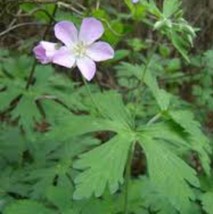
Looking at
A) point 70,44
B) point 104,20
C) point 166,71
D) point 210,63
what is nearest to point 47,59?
point 70,44

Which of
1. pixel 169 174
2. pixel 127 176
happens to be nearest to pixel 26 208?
pixel 127 176

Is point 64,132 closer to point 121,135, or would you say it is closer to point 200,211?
point 121,135

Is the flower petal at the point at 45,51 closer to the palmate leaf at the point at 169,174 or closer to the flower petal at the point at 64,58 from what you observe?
the flower petal at the point at 64,58

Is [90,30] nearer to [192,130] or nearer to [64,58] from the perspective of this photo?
[64,58]

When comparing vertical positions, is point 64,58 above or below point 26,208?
above

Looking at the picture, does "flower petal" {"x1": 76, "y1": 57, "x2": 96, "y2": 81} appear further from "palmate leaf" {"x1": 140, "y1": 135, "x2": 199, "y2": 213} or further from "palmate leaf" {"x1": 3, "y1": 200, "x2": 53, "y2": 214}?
"palmate leaf" {"x1": 3, "y1": 200, "x2": 53, "y2": 214}

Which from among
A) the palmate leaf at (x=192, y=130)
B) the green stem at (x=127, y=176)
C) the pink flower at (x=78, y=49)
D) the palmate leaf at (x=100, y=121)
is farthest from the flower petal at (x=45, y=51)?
the palmate leaf at (x=192, y=130)
